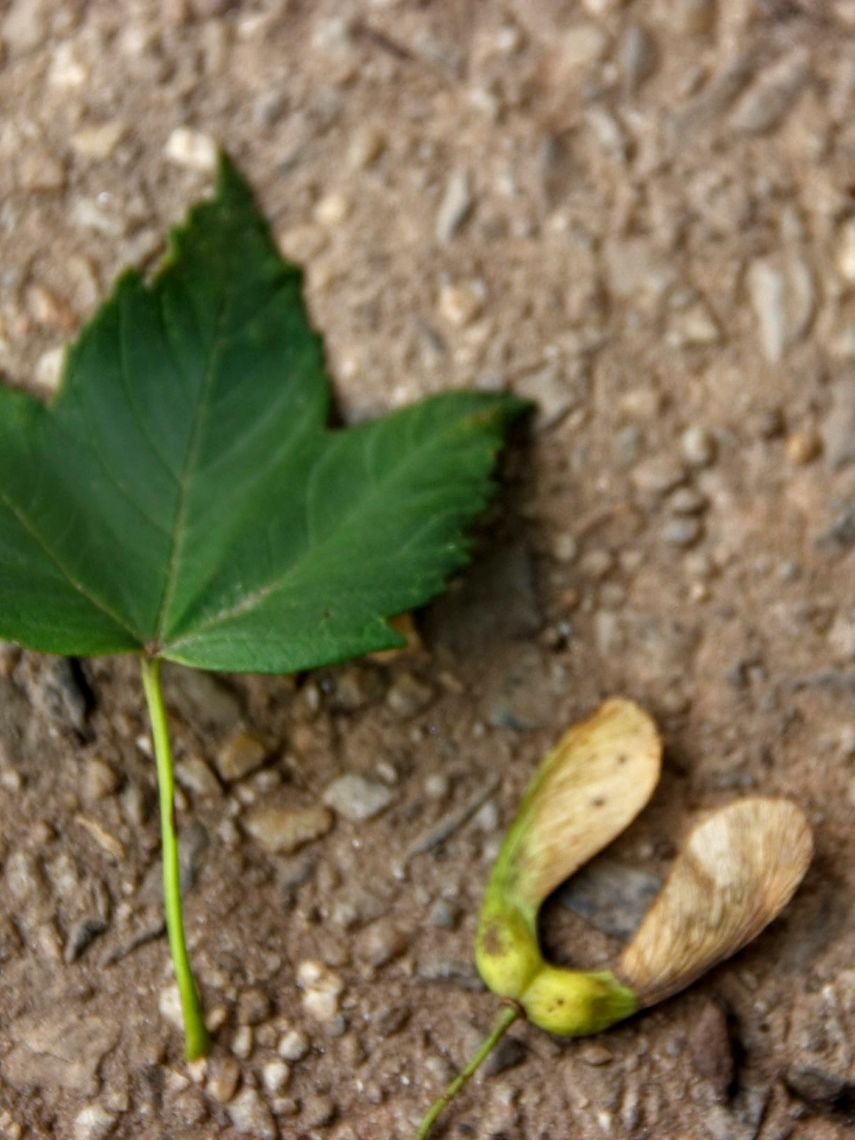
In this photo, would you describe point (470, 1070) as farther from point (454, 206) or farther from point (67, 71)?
point (67, 71)

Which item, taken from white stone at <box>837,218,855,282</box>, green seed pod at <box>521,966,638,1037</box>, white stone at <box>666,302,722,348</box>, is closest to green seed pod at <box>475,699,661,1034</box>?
green seed pod at <box>521,966,638,1037</box>

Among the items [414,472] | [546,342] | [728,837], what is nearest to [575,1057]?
[728,837]

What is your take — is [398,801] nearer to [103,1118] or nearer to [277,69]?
[103,1118]

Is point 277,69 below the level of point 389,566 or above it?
above

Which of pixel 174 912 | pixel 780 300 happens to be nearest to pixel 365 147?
pixel 780 300

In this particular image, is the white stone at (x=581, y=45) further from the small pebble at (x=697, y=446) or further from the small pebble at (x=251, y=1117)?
the small pebble at (x=251, y=1117)

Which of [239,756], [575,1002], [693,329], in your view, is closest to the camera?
[575,1002]
